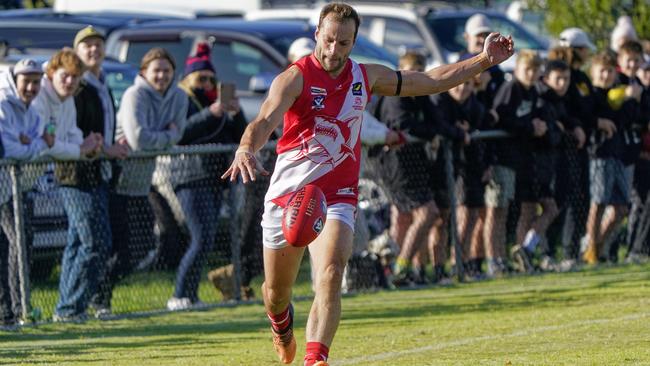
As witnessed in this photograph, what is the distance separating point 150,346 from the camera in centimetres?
1072

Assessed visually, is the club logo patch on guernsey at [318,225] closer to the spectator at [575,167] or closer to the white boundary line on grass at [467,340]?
the white boundary line on grass at [467,340]

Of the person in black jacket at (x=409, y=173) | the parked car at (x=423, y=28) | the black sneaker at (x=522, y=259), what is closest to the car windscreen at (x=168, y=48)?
the parked car at (x=423, y=28)

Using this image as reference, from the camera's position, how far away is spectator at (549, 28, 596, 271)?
611 inches

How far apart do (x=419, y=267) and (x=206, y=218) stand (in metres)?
2.26

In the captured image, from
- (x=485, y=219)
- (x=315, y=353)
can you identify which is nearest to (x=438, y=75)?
(x=315, y=353)

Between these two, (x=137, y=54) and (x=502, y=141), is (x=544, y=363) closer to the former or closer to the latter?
(x=502, y=141)

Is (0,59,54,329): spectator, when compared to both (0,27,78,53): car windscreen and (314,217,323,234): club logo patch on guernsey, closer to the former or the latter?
(314,217,323,234): club logo patch on guernsey

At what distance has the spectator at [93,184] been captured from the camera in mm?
12273

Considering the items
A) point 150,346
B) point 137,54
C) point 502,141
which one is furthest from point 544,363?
point 137,54

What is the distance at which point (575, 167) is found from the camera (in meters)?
15.6

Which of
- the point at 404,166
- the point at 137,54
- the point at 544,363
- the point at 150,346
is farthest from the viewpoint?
the point at 137,54

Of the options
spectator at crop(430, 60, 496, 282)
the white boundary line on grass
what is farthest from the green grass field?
spectator at crop(430, 60, 496, 282)

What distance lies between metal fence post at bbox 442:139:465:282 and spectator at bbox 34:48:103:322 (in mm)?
3572

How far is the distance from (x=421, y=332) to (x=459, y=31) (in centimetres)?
1110
